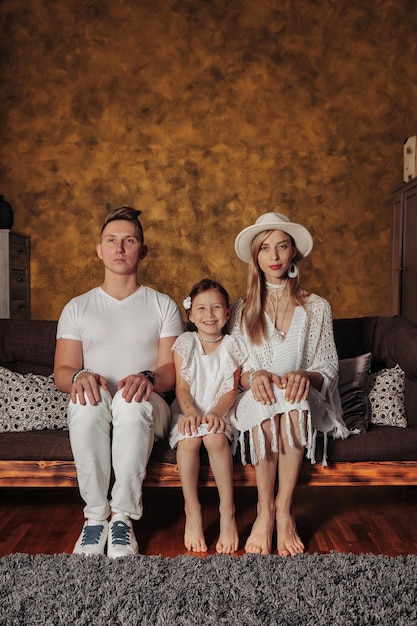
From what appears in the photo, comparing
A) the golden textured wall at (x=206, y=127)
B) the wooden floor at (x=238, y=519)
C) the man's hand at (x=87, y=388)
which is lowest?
the wooden floor at (x=238, y=519)

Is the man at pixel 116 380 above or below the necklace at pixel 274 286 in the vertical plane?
below

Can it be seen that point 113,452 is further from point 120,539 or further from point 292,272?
point 292,272

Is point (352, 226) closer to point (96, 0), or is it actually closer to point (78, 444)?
point (96, 0)

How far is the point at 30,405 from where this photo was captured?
8.73 feet

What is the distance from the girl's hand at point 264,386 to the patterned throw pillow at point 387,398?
0.56 m

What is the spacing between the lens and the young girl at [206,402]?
2326 millimetres

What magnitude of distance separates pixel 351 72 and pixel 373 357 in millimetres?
3080

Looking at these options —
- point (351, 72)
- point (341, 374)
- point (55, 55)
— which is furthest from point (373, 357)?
point (55, 55)

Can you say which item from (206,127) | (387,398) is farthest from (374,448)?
(206,127)

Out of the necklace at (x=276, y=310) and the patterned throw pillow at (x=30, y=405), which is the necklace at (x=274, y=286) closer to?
the necklace at (x=276, y=310)

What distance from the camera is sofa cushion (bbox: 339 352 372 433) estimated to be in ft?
8.67

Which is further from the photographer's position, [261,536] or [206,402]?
[206,402]

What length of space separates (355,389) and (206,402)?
0.66 m

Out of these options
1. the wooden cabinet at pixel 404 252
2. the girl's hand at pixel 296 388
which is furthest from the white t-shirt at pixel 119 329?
the wooden cabinet at pixel 404 252
